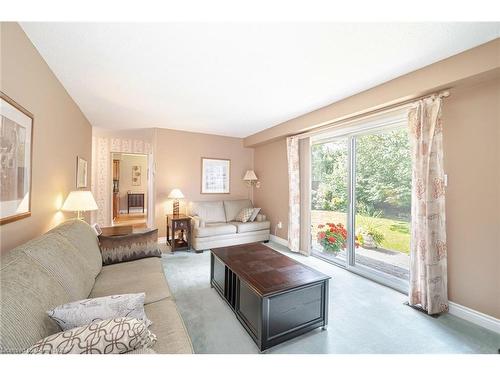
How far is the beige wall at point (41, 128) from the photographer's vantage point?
53.0 inches

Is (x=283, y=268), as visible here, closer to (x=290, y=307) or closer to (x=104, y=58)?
(x=290, y=307)

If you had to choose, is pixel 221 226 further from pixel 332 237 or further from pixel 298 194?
pixel 332 237

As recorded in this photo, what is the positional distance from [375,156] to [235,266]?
7.69ft

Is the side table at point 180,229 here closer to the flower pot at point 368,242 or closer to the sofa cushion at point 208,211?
the sofa cushion at point 208,211

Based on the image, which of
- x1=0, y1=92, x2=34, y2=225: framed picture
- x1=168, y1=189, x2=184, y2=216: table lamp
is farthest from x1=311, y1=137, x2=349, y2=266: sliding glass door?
x1=0, y1=92, x2=34, y2=225: framed picture

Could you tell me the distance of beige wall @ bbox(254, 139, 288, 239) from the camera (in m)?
4.30

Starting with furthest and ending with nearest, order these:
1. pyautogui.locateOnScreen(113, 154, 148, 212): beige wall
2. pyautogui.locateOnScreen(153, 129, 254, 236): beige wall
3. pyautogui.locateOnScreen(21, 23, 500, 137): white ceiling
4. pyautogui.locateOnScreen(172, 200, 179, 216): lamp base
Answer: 1. pyautogui.locateOnScreen(113, 154, 148, 212): beige wall
2. pyautogui.locateOnScreen(153, 129, 254, 236): beige wall
3. pyautogui.locateOnScreen(172, 200, 179, 216): lamp base
4. pyautogui.locateOnScreen(21, 23, 500, 137): white ceiling

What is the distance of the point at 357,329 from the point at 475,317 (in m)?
1.09

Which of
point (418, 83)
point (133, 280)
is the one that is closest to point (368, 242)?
point (418, 83)

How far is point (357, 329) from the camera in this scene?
1.76 meters

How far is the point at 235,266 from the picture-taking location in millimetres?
1986

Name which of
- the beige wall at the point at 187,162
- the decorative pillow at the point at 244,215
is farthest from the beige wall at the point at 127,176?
the decorative pillow at the point at 244,215

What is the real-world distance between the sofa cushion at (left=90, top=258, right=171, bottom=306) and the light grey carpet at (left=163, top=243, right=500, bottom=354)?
465 millimetres

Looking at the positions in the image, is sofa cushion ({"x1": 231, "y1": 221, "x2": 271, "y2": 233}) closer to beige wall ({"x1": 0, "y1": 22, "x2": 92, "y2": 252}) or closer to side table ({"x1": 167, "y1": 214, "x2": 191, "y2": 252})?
side table ({"x1": 167, "y1": 214, "x2": 191, "y2": 252})
